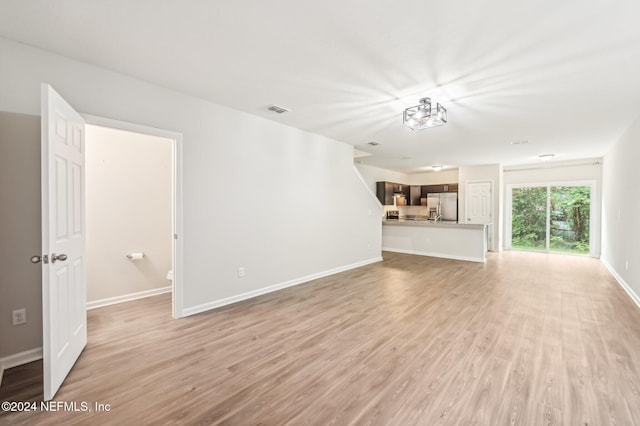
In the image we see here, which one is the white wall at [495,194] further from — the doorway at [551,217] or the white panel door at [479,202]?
the doorway at [551,217]

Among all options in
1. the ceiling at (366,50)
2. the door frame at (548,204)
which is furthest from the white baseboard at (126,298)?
the door frame at (548,204)

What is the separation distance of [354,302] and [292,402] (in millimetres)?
2050

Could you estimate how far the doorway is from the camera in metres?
7.51

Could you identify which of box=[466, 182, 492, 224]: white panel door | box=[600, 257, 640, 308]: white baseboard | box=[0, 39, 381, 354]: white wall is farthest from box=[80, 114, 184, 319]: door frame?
box=[466, 182, 492, 224]: white panel door

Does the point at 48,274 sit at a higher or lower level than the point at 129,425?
higher

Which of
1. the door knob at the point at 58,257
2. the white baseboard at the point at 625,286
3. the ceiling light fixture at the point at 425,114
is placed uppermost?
the ceiling light fixture at the point at 425,114

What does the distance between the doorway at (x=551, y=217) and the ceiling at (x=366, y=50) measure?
4653 millimetres

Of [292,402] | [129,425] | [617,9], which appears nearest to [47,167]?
[129,425]

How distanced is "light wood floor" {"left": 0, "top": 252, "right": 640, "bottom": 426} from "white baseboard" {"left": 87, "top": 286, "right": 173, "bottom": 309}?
0.56 feet

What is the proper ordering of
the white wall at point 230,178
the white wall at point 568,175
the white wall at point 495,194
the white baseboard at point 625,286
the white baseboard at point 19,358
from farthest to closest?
1. the white wall at point 495,194
2. the white wall at point 568,175
3. the white baseboard at point 625,286
4. the white wall at point 230,178
5. the white baseboard at point 19,358

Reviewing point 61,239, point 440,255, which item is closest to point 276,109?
point 61,239

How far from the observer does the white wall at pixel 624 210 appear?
393 centimetres

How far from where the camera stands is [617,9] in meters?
1.79

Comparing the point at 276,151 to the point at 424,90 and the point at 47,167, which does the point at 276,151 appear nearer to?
the point at 424,90
